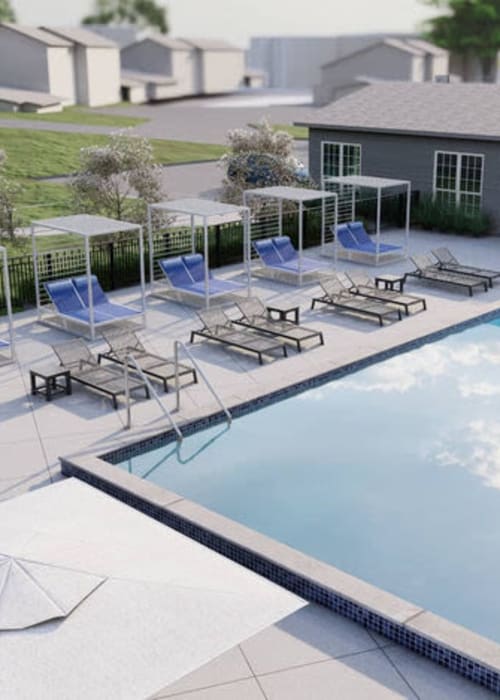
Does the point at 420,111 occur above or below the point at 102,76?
below

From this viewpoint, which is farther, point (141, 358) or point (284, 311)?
point (284, 311)

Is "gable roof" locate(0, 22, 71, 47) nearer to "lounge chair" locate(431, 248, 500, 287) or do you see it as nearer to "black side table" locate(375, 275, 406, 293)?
"lounge chair" locate(431, 248, 500, 287)

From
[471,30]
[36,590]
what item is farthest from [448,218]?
[471,30]

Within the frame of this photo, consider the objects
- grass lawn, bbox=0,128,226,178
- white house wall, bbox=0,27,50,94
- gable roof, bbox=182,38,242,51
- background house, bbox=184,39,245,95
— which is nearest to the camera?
grass lawn, bbox=0,128,226,178

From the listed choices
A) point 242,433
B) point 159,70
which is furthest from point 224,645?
point 159,70

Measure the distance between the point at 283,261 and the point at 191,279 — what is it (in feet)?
9.56

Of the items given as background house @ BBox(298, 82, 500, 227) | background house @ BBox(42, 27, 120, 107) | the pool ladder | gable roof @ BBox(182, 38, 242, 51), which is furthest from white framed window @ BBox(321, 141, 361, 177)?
gable roof @ BBox(182, 38, 242, 51)

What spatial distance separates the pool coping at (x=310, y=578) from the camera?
795 centimetres

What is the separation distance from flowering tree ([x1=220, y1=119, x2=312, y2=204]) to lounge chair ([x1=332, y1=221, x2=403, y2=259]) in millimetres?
4025

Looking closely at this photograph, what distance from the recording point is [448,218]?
91.5ft

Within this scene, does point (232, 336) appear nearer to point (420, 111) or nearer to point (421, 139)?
point (421, 139)

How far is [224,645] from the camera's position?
6.24 meters

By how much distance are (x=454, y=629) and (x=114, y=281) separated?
14406 mm

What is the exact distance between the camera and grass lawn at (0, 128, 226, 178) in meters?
41.8
